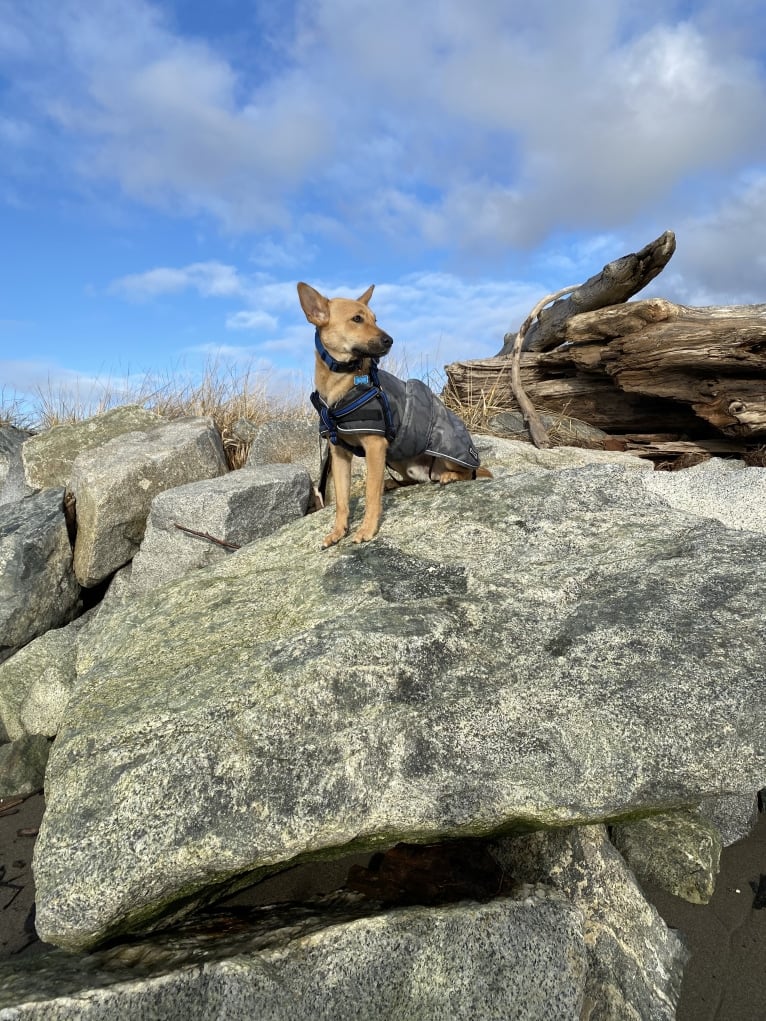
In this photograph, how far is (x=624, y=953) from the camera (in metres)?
3.24

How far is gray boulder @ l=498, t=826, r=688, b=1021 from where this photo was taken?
3113mm

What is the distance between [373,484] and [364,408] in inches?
20.2

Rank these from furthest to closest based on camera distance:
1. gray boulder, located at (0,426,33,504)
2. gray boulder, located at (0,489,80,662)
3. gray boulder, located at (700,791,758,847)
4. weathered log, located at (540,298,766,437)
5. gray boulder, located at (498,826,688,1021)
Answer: gray boulder, located at (0,426,33,504) < weathered log, located at (540,298,766,437) < gray boulder, located at (0,489,80,662) < gray boulder, located at (700,791,758,847) < gray boulder, located at (498,826,688,1021)

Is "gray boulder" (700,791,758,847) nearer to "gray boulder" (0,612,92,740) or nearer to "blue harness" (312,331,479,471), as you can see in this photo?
"blue harness" (312,331,479,471)

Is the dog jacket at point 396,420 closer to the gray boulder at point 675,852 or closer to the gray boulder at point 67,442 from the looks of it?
the gray boulder at point 675,852

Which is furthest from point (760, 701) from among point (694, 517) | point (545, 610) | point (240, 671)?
point (240, 671)

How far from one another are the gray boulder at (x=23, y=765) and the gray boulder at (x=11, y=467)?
4633 millimetres

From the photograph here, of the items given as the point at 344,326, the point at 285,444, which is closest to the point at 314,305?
the point at 344,326

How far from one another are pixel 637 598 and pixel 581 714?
83 centimetres

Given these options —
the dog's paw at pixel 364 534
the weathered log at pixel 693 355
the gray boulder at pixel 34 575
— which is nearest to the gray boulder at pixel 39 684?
the gray boulder at pixel 34 575

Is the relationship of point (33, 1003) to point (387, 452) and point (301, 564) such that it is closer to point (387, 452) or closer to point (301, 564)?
point (301, 564)

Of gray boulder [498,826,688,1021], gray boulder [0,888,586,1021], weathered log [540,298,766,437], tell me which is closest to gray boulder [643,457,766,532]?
weathered log [540,298,766,437]

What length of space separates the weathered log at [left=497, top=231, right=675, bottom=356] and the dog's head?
226 inches

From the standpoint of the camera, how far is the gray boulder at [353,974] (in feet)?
8.75
